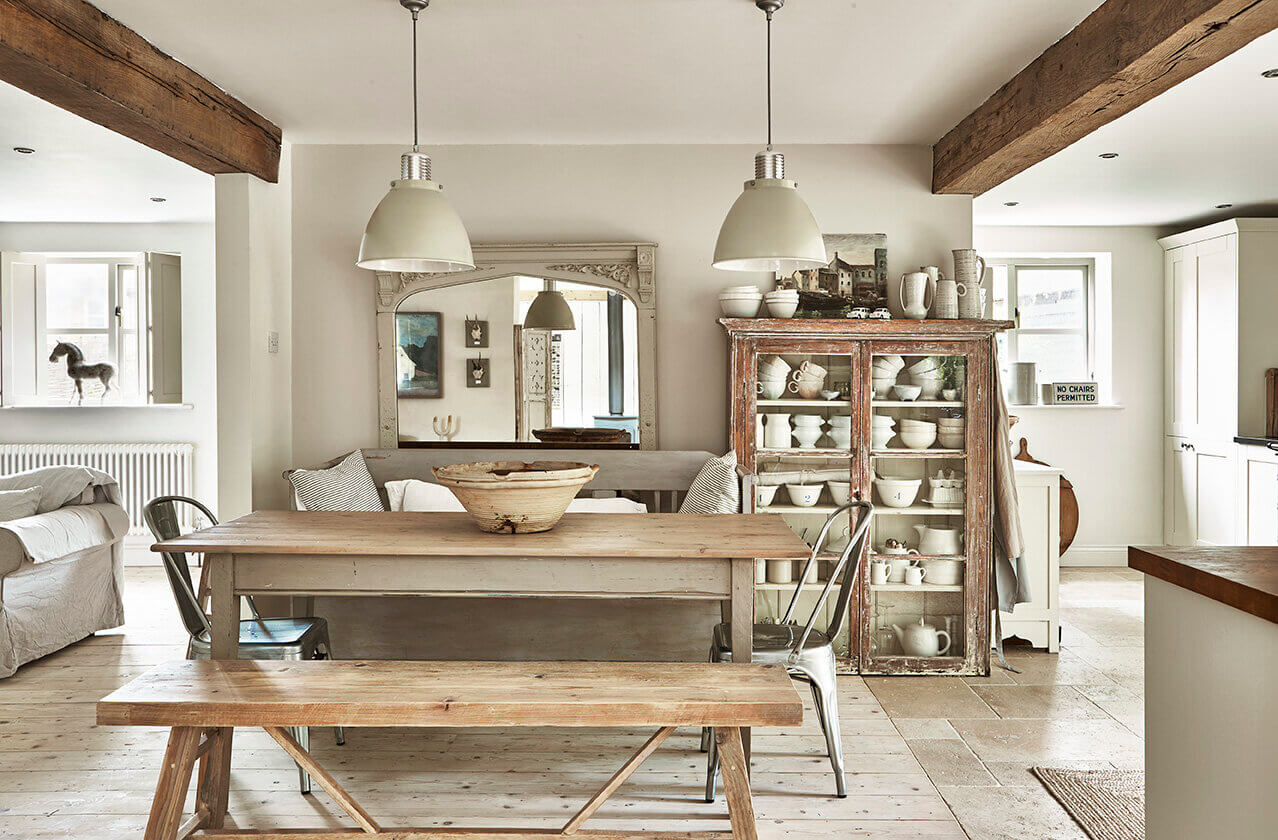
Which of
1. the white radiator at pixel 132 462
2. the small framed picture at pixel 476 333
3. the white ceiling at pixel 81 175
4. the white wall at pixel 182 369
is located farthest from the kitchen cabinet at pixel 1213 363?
the white radiator at pixel 132 462

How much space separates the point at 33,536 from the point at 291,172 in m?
2.00

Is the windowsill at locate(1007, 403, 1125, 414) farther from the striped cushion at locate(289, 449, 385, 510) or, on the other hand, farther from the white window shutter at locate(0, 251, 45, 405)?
the white window shutter at locate(0, 251, 45, 405)

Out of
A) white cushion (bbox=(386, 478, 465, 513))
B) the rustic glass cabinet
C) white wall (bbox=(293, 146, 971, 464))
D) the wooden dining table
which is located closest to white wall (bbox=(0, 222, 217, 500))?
white wall (bbox=(293, 146, 971, 464))

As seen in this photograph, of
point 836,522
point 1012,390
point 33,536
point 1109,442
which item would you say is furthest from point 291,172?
point 1109,442

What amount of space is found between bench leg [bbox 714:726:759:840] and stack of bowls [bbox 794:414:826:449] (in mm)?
2253

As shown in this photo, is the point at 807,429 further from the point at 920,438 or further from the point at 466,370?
the point at 466,370

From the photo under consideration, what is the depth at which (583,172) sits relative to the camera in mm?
4430

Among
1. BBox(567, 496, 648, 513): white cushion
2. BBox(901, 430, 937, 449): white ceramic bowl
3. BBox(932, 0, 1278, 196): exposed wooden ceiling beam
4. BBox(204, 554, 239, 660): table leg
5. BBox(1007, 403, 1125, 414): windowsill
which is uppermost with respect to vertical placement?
BBox(932, 0, 1278, 196): exposed wooden ceiling beam

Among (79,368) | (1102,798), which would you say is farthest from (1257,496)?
(79,368)

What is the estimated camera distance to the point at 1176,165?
471 centimetres

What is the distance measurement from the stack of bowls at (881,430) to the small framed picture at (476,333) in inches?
72.6

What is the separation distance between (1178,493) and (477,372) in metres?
4.83

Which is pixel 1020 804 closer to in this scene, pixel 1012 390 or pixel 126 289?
pixel 1012 390

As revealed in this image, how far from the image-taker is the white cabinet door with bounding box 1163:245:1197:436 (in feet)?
20.0
